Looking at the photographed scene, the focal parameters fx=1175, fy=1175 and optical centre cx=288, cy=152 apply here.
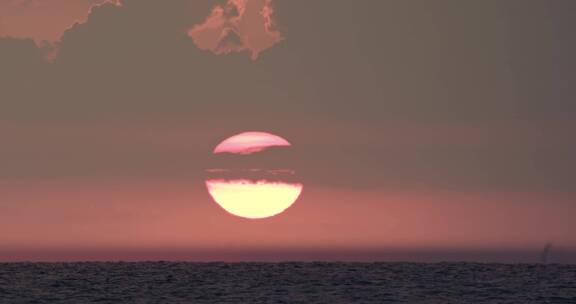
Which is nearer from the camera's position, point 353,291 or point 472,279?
point 353,291

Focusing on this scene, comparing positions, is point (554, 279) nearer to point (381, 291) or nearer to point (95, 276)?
point (381, 291)

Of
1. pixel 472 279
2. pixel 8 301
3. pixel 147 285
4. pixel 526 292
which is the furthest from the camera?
pixel 472 279

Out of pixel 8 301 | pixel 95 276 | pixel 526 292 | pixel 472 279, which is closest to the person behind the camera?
pixel 8 301

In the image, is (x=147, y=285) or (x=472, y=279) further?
(x=472, y=279)

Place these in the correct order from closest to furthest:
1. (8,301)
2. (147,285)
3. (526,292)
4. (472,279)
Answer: (8,301) → (526,292) → (147,285) → (472,279)

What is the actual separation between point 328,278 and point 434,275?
87.1 feet

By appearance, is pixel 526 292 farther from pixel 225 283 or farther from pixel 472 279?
pixel 225 283

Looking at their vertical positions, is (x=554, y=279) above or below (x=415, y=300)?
above

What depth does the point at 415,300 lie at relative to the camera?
136m

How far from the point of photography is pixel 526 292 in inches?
5846

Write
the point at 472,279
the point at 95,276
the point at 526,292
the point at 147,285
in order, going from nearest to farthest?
the point at 526,292 < the point at 147,285 < the point at 472,279 < the point at 95,276

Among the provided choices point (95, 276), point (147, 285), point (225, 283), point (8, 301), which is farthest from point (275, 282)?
point (8, 301)

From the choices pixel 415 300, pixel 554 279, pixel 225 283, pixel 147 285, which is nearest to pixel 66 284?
pixel 147 285

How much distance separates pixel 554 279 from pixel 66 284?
245 feet
